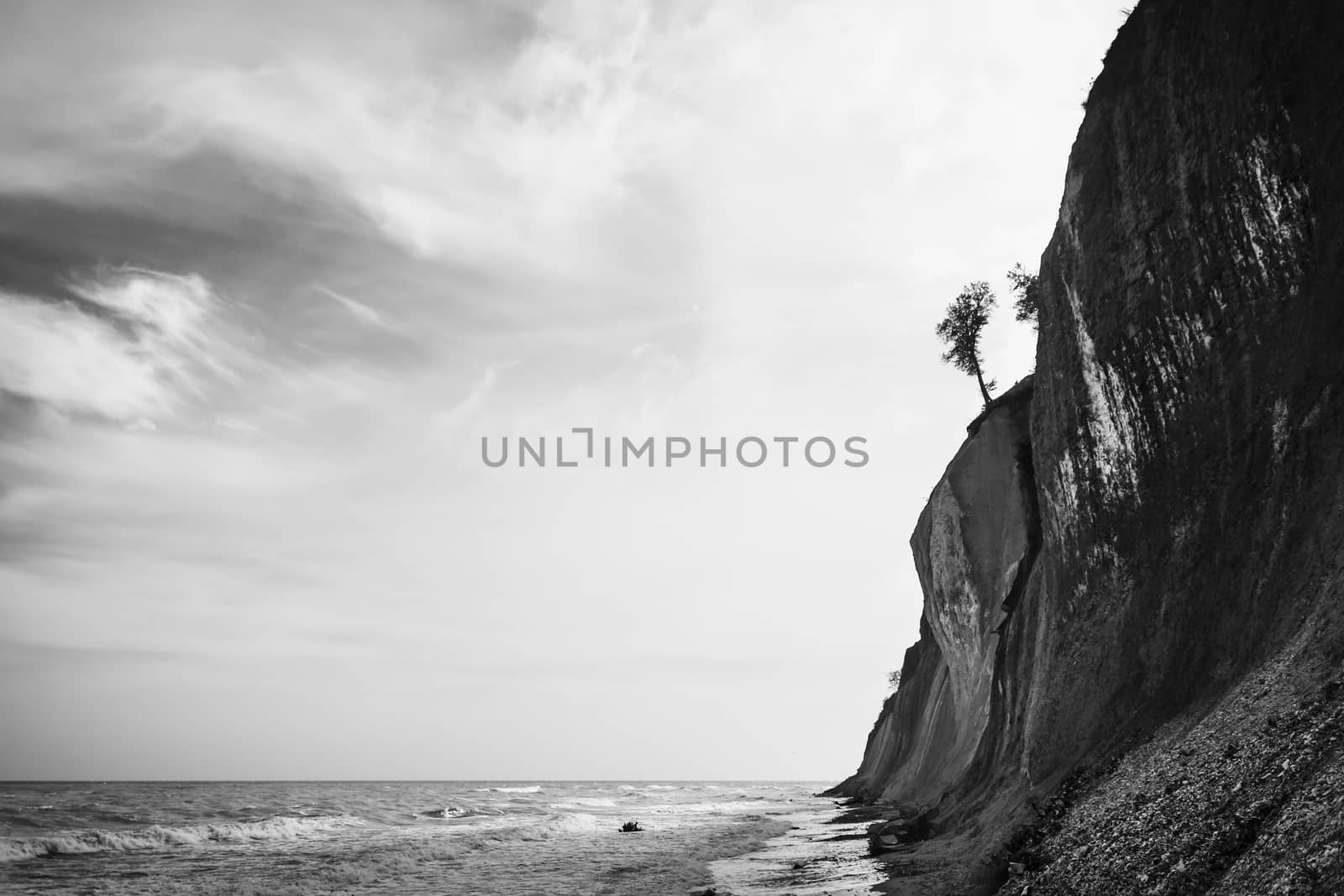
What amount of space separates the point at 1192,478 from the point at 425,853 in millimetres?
29935

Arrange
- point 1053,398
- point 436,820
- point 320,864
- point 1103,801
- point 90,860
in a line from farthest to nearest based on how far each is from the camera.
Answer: point 436,820
point 90,860
point 320,864
point 1053,398
point 1103,801

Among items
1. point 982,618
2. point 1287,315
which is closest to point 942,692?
point 982,618

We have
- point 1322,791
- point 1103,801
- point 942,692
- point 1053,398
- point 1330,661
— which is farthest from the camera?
point 942,692

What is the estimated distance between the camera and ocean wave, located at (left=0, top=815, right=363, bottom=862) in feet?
115

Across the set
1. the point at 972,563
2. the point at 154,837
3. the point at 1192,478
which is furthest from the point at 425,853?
the point at 1192,478

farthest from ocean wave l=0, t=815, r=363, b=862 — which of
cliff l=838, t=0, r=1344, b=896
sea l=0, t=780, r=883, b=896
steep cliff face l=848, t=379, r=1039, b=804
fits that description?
cliff l=838, t=0, r=1344, b=896

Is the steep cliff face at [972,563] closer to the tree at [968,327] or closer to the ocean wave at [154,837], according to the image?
the tree at [968,327]

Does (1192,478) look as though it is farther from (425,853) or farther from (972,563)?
(425,853)

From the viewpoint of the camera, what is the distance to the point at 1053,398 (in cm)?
2039

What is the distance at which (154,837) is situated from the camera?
128 feet

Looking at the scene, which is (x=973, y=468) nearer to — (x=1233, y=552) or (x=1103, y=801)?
(x=1233, y=552)

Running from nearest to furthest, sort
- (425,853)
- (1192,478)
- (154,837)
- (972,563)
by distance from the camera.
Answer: (1192,478) < (425,853) < (972,563) < (154,837)

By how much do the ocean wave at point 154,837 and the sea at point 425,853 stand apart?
10 centimetres

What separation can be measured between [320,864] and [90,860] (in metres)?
11.3
